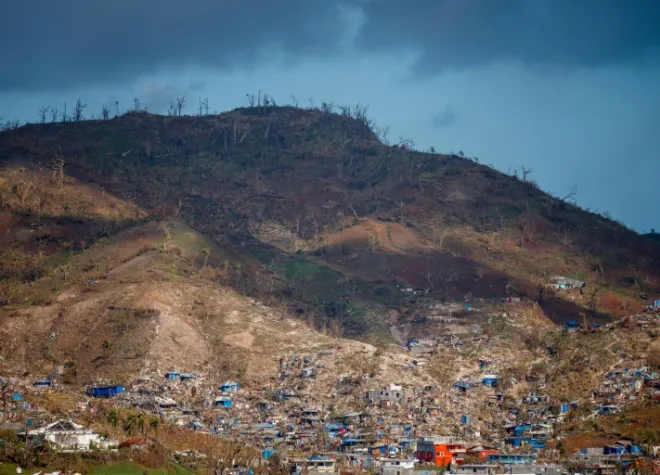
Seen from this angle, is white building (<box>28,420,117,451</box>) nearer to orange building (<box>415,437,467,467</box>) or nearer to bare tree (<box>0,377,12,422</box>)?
bare tree (<box>0,377,12,422</box>)

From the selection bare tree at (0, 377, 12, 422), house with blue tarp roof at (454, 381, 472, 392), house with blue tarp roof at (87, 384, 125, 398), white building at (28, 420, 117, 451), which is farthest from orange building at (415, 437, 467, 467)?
bare tree at (0, 377, 12, 422)

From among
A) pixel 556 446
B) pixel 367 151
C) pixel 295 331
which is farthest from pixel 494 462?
pixel 367 151

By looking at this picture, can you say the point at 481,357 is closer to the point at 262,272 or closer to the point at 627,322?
the point at 627,322

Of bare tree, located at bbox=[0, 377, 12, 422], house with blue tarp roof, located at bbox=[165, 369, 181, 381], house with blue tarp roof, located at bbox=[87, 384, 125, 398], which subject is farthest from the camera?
house with blue tarp roof, located at bbox=[165, 369, 181, 381]

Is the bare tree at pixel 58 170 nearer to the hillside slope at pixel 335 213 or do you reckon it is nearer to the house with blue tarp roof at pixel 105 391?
the hillside slope at pixel 335 213

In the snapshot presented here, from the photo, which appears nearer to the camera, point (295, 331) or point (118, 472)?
point (118, 472)
